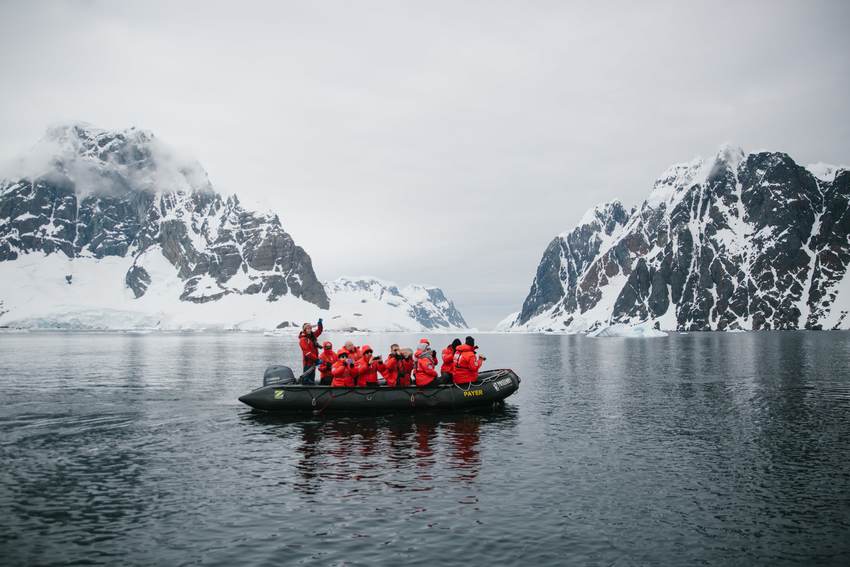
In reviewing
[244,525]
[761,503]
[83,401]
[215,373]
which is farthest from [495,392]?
[215,373]

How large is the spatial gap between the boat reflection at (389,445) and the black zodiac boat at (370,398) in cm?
55

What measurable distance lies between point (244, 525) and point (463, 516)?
5591mm

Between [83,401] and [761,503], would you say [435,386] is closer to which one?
[761,503]

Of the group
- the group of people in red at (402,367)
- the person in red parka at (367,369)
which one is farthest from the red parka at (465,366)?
the person in red parka at (367,369)

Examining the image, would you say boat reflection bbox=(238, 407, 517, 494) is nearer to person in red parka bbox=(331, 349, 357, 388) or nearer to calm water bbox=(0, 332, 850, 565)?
calm water bbox=(0, 332, 850, 565)

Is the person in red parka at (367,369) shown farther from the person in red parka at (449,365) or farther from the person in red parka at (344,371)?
the person in red parka at (449,365)

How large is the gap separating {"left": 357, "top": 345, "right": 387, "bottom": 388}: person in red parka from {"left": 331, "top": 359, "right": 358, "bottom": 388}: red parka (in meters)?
0.29

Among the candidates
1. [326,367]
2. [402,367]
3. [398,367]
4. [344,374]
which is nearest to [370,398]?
[344,374]

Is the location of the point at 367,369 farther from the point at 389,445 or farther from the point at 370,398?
the point at 389,445

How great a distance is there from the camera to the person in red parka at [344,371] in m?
32.5

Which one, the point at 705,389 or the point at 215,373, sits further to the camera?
the point at 215,373

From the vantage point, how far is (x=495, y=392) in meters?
33.1

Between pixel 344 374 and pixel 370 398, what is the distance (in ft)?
6.72

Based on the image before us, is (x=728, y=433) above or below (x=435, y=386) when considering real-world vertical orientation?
below
